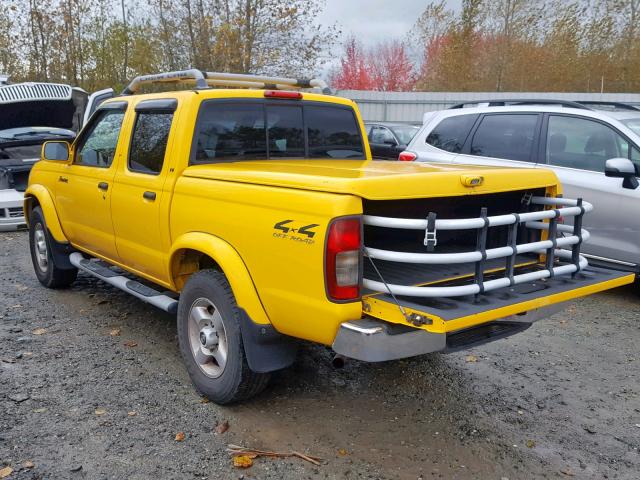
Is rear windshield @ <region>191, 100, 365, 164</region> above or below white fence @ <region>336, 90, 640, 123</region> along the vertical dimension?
below

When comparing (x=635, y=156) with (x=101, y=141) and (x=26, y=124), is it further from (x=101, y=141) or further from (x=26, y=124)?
(x=26, y=124)

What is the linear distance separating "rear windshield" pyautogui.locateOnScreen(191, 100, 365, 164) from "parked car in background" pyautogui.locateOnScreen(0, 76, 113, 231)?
20.1 feet

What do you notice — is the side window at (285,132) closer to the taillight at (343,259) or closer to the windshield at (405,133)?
the taillight at (343,259)

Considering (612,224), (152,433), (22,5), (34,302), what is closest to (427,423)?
(152,433)

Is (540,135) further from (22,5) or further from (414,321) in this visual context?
(22,5)

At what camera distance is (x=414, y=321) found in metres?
2.75

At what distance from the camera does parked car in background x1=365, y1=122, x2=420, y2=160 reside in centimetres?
1437

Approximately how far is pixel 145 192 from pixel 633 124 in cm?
505

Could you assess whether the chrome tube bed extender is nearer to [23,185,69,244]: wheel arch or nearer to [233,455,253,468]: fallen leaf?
[233,455,253,468]: fallen leaf

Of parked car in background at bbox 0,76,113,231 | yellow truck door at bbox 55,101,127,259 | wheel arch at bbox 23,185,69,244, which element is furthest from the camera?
parked car in background at bbox 0,76,113,231

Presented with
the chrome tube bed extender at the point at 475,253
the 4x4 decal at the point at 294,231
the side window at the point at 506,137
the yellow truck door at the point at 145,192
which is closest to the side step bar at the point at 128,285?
the yellow truck door at the point at 145,192

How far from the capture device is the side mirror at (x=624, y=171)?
5637mm

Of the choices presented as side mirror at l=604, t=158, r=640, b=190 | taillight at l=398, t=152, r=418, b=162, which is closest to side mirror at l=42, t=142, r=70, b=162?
taillight at l=398, t=152, r=418, b=162

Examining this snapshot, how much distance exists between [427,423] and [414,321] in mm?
1185
